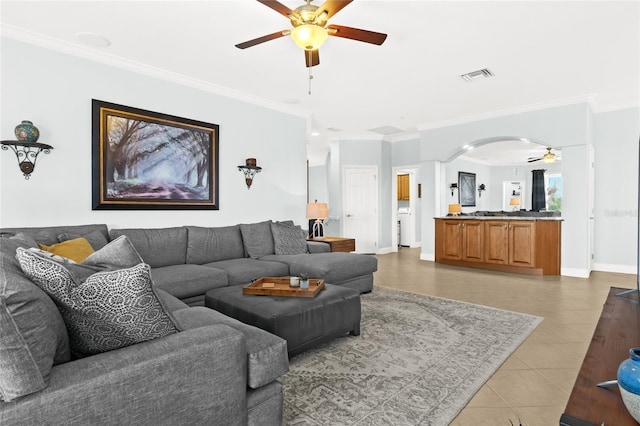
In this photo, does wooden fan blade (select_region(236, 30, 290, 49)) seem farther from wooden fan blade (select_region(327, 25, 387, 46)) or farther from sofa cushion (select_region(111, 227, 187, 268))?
sofa cushion (select_region(111, 227, 187, 268))

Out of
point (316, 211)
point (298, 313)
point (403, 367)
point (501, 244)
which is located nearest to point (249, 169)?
point (316, 211)

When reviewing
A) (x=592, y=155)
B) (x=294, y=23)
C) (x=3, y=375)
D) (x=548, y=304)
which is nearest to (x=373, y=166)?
(x=592, y=155)

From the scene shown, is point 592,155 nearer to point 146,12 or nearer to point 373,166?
point 373,166

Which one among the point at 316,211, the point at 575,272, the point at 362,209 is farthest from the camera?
the point at 362,209

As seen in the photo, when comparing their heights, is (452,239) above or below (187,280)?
above

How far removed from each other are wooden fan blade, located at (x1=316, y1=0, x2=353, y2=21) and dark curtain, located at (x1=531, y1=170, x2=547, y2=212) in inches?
460

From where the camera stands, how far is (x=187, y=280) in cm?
310

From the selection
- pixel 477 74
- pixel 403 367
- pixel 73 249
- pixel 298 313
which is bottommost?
pixel 403 367

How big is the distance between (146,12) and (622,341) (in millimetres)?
3742

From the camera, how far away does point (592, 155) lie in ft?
18.2

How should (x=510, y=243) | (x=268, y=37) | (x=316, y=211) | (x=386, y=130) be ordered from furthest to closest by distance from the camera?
(x=386, y=130) → (x=510, y=243) → (x=316, y=211) → (x=268, y=37)

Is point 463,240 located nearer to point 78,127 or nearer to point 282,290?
point 282,290

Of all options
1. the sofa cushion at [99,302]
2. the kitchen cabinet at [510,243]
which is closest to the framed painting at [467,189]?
the kitchen cabinet at [510,243]

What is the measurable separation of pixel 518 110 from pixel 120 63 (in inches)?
226
